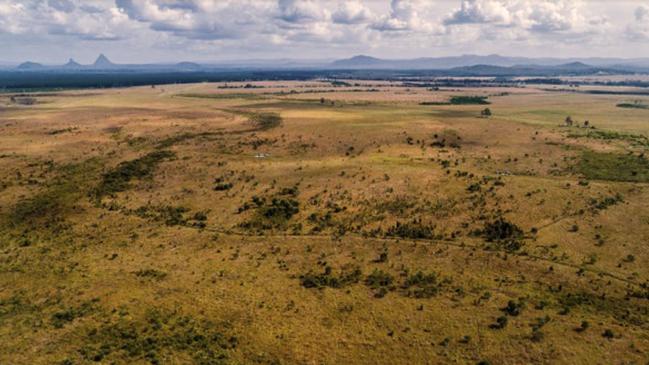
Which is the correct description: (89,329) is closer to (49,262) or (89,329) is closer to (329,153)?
(49,262)

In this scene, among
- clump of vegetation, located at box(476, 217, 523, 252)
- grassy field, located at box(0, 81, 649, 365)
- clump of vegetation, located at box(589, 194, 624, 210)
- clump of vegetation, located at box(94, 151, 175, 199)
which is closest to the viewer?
grassy field, located at box(0, 81, 649, 365)

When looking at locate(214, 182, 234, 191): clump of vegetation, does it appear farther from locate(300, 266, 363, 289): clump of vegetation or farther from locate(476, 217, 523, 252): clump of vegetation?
locate(476, 217, 523, 252): clump of vegetation

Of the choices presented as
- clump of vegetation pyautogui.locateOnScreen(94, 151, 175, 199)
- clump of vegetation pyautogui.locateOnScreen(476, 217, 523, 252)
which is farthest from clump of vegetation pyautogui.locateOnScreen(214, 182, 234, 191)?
clump of vegetation pyautogui.locateOnScreen(476, 217, 523, 252)

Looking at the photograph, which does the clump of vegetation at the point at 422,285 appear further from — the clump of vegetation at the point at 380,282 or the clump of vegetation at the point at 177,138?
the clump of vegetation at the point at 177,138

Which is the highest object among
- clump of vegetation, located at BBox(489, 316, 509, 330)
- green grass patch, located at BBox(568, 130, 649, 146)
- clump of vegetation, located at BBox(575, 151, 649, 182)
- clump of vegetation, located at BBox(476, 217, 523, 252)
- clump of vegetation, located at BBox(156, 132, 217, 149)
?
clump of vegetation, located at BBox(156, 132, 217, 149)

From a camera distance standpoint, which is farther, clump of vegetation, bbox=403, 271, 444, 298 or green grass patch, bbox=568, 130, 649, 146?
green grass patch, bbox=568, 130, 649, 146

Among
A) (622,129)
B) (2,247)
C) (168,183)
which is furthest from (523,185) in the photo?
(622,129)

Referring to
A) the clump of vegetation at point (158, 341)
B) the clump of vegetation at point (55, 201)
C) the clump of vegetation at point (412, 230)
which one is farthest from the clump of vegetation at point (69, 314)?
the clump of vegetation at point (412, 230)
